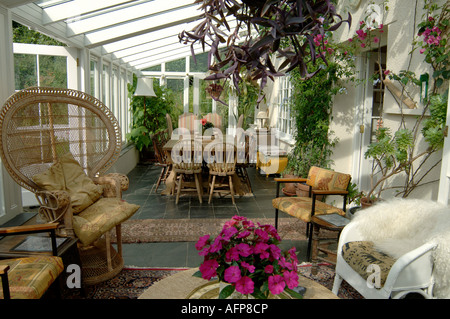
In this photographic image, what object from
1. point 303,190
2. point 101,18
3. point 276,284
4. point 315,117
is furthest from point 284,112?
point 276,284

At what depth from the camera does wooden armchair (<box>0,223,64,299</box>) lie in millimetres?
1688

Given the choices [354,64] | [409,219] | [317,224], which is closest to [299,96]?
[354,64]

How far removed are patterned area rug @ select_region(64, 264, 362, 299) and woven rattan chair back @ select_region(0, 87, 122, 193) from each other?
92cm

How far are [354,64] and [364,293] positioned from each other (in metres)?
3.34

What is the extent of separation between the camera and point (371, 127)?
15.4ft

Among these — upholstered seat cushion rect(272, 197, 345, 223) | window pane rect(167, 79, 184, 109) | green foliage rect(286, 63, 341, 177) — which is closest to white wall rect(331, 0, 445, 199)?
green foliage rect(286, 63, 341, 177)

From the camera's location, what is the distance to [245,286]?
137cm

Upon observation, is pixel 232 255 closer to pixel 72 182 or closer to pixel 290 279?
pixel 290 279

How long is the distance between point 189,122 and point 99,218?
22.6ft

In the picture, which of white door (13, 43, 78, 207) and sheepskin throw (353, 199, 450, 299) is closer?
sheepskin throw (353, 199, 450, 299)

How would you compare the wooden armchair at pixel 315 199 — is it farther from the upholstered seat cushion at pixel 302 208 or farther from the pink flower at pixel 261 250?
the pink flower at pixel 261 250

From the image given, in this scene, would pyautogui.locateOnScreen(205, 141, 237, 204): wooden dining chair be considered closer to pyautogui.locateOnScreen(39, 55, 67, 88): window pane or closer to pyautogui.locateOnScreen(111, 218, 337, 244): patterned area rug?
pyautogui.locateOnScreen(111, 218, 337, 244): patterned area rug

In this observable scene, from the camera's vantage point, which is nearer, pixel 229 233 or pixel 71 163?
pixel 229 233
